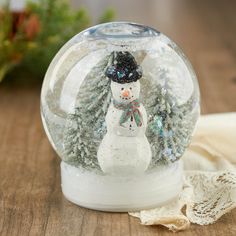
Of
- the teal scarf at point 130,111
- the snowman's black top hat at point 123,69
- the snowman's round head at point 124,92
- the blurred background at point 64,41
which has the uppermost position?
the snowman's black top hat at point 123,69

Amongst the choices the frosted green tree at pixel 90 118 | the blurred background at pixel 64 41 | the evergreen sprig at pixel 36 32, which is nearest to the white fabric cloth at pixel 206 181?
the frosted green tree at pixel 90 118

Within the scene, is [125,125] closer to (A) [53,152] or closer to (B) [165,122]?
(B) [165,122]

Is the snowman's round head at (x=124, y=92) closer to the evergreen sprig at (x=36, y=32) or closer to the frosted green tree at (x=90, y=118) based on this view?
the frosted green tree at (x=90, y=118)

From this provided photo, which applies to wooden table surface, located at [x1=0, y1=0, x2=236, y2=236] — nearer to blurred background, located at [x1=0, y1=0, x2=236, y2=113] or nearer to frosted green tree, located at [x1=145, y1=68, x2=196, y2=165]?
blurred background, located at [x1=0, y1=0, x2=236, y2=113]

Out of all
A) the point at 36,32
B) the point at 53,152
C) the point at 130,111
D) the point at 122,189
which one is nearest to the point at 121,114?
the point at 130,111

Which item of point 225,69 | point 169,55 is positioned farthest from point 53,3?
point 169,55

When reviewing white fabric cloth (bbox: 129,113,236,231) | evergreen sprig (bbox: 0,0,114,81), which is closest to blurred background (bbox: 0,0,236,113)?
evergreen sprig (bbox: 0,0,114,81)
